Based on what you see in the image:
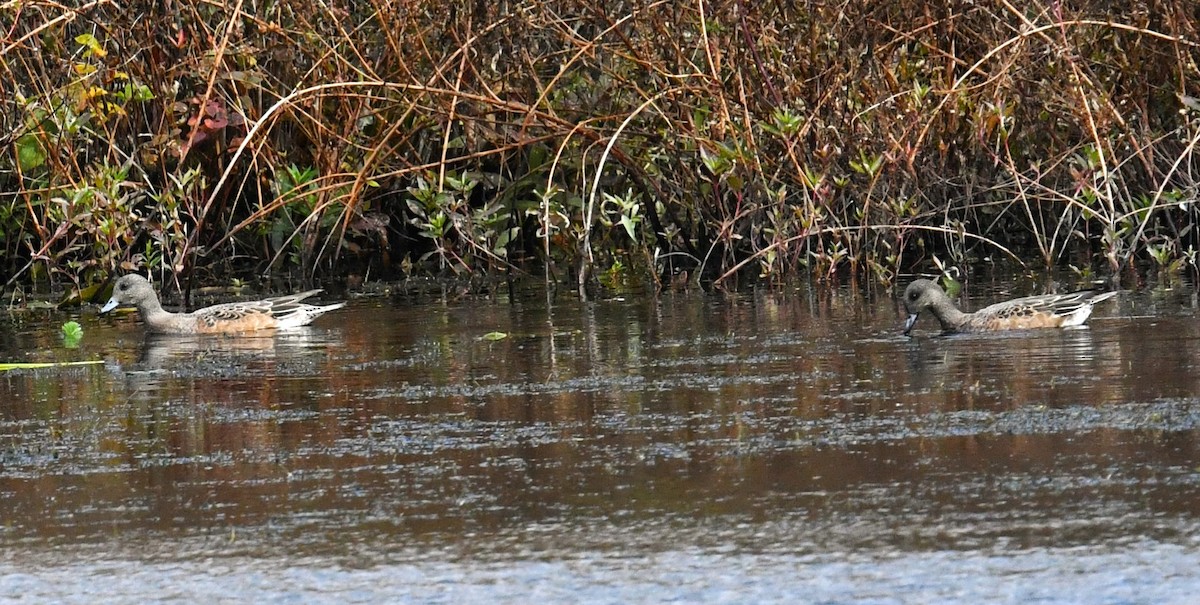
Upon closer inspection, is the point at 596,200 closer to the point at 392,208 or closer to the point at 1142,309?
the point at 392,208

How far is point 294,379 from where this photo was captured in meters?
9.61

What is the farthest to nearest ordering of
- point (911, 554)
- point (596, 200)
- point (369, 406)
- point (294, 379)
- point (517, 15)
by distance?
point (596, 200) < point (517, 15) < point (294, 379) < point (369, 406) < point (911, 554)

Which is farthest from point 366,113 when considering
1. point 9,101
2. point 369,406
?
point 369,406

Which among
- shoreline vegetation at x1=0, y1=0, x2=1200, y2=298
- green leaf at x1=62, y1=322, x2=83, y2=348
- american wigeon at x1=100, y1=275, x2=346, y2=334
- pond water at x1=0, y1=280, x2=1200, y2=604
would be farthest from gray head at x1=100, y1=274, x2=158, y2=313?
pond water at x1=0, y1=280, x2=1200, y2=604

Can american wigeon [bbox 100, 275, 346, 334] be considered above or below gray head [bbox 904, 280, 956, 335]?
above

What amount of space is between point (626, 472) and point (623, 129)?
801 cm

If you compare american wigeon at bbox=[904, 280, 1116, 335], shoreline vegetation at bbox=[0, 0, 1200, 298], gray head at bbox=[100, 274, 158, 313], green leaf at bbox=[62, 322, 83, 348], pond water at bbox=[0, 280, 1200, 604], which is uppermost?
shoreline vegetation at bbox=[0, 0, 1200, 298]

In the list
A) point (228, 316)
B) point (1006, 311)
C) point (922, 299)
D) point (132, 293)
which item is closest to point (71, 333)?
point (132, 293)

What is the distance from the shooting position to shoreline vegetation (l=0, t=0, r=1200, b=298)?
14023 millimetres

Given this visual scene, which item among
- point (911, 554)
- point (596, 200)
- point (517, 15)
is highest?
point (517, 15)

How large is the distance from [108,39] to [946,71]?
5.80 m

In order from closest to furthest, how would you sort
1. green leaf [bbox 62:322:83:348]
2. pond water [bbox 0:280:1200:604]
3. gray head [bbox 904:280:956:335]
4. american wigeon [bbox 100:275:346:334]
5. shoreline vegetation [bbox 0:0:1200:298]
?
pond water [bbox 0:280:1200:604]
gray head [bbox 904:280:956:335]
green leaf [bbox 62:322:83:348]
american wigeon [bbox 100:275:346:334]
shoreline vegetation [bbox 0:0:1200:298]

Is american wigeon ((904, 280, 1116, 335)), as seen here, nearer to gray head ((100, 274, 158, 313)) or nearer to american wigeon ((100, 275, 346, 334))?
american wigeon ((100, 275, 346, 334))

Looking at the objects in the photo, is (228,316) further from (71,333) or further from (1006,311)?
(1006,311)
